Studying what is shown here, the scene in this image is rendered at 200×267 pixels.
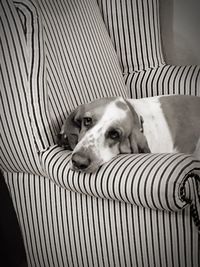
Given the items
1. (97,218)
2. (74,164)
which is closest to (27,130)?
(74,164)

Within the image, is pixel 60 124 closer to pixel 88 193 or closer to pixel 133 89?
pixel 88 193

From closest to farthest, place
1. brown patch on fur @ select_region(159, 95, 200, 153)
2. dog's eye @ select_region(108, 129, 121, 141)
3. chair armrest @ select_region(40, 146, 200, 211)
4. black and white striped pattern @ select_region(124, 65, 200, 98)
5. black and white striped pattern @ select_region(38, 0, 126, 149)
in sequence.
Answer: chair armrest @ select_region(40, 146, 200, 211) → dog's eye @ select_region(108, 129, 121, 141) → black and white striped pattern @ select_region(38, 0, 126, 149) → brown patch on fur @ select_region(159, 95, 200, 153) → black and white striped pattern @ select_region(124, 65, 200, 98)

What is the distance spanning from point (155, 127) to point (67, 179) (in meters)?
0.49

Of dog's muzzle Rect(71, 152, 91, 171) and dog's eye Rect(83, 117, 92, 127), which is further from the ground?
dog's eye Rect(83, 117, 92, 127)

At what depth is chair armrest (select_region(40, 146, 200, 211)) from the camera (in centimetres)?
113

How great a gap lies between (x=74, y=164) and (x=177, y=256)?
1.41 feet

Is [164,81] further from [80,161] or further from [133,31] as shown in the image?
[80,161]

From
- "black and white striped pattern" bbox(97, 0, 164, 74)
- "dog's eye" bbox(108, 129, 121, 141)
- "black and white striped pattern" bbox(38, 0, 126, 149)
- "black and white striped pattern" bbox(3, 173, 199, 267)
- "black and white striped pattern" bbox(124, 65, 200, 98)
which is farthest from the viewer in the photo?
"black and white striped pattern" bbox(97, 0, 164, 74)

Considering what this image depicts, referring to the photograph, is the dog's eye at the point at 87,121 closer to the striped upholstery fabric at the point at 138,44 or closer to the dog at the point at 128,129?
the dog at the point at 128,129

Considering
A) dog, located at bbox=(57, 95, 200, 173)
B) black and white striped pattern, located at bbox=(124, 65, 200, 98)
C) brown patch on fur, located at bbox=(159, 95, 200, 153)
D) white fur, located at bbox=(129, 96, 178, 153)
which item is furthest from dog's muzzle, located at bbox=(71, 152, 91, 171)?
black and white striped pattern, located at bbox=(124, 65, 200, 98)

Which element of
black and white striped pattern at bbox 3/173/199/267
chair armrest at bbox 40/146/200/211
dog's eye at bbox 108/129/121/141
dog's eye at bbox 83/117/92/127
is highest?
dog's eye at bbox 83/117/92/127

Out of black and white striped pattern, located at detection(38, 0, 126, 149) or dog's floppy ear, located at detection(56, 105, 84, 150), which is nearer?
dog's floppy ear, located at detection(56, 105, 84, 150)

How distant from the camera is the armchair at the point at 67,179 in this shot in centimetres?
119

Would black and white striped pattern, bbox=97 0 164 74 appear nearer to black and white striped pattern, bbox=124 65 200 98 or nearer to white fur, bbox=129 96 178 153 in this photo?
black and white striped pattern, bbox=124 65 200 98
